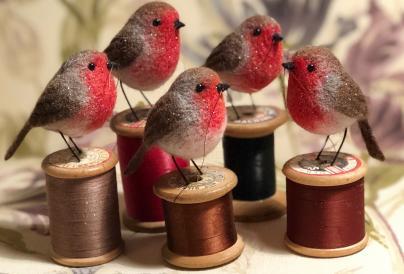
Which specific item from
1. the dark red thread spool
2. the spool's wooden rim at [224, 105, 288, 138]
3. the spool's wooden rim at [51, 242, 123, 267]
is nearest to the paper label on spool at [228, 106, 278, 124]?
the spool's wooden rim at [224, 105, 288, 138]

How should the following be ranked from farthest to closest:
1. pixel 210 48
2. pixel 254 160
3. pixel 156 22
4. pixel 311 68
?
1. pixel 210 48
2. pixel 254 160
3. pixel 156 22
4. pixel 311 68

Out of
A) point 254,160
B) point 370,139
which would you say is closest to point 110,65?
point 254,160

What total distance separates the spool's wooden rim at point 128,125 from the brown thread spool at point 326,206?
0.28 metres

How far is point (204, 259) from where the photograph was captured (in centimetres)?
119

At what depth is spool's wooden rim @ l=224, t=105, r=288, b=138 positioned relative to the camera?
52.7 inches

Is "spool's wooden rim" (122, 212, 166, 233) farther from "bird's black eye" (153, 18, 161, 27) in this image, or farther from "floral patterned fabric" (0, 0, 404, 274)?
"bird's black eye" (153, 18, 161, 27)

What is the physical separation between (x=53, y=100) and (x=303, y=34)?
0.76m

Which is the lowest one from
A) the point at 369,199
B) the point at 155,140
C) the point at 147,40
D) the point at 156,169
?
the point at 369,199

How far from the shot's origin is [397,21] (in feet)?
5.64

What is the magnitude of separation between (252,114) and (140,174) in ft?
0.81

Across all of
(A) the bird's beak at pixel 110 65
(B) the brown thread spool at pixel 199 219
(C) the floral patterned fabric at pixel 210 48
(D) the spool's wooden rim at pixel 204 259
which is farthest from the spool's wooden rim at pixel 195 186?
(C) the floral patterned fabric at pixel 210 48

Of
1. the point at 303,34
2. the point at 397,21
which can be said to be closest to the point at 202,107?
the point at 303,34

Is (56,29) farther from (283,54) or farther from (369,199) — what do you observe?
(369,199)

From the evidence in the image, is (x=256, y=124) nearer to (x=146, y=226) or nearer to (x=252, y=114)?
(x=252, y=114)
